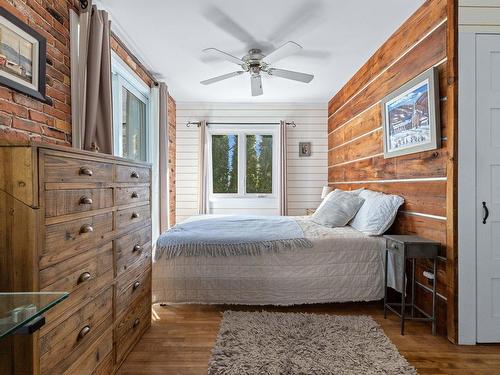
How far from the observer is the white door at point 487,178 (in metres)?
1.93

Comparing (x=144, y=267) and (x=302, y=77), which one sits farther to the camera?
(x=302, y=77)

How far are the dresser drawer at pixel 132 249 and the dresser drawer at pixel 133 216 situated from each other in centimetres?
7

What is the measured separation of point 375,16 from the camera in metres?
2.43

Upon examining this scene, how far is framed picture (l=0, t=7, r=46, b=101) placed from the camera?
1.43 metres

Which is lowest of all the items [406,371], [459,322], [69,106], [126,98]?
[406,371]

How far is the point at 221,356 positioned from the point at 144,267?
33.1 inches

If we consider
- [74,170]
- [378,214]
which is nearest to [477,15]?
[378,214]

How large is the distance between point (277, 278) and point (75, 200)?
1.68 m

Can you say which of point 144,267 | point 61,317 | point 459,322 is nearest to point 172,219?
point 144,267

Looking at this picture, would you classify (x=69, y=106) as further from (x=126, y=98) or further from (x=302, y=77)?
(x=302, y=77)

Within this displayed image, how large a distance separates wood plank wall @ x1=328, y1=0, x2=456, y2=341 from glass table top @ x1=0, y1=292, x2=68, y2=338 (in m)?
2.28

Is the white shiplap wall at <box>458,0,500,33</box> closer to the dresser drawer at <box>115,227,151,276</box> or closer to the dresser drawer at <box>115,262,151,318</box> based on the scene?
the dresser drawer at <box>115,227,151,276</box>

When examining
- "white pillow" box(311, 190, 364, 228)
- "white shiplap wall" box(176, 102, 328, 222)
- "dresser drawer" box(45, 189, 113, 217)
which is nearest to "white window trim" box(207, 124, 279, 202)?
"white shiplap wall" box(176, 102, 328, 222)

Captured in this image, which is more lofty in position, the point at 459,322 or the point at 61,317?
the point at 61,317
